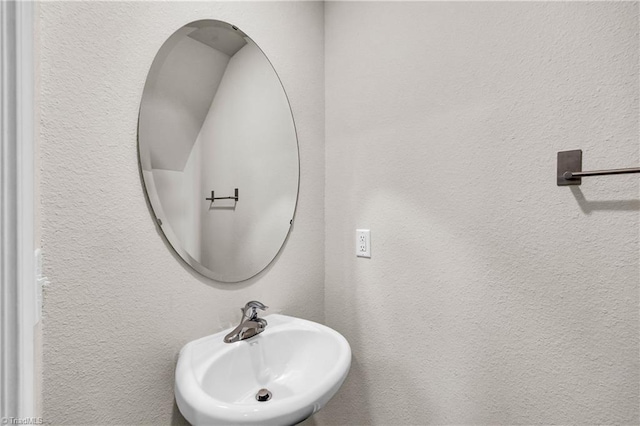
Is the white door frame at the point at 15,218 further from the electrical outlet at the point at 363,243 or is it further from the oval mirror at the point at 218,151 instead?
the electrical outlet at the point at 363,243

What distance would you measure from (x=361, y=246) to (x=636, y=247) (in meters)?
0.82

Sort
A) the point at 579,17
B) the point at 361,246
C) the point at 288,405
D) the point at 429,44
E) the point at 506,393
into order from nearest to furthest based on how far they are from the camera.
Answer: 1. the point at 288,405
2. the point at 579,17
3. the point at 506,393
4. the point at 429,44
5. the point at 361,246

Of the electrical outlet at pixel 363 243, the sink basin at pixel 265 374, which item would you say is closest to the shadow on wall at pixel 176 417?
the sink basin at pixel 265 374

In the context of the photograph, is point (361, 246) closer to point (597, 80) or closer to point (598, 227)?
point (598, 227)

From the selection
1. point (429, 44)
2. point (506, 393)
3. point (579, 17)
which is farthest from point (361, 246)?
point (579, 17)

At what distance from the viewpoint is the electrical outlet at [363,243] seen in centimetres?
130

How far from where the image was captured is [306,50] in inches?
55.6

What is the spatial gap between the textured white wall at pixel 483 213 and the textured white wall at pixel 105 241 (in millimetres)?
626

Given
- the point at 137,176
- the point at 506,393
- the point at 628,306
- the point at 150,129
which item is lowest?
the point at 506,393

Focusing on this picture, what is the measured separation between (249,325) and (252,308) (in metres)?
0.06

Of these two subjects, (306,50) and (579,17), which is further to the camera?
(306,50)

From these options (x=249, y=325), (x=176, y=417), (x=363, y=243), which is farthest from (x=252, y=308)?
(x=363, y=243)

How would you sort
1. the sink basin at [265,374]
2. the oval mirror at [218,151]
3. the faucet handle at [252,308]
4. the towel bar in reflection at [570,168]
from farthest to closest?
the faucet handle at [252,308] < the oval mirror at [218,151] < the towel bar in reflection at [570,168] < the sink basin at [265,374]

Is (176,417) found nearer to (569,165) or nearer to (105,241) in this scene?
(105,241)
